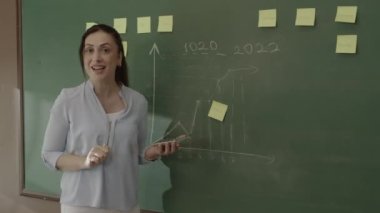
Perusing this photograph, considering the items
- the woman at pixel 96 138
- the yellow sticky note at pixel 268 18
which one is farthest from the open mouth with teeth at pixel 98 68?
the yellow sticky note at pixel 268 18

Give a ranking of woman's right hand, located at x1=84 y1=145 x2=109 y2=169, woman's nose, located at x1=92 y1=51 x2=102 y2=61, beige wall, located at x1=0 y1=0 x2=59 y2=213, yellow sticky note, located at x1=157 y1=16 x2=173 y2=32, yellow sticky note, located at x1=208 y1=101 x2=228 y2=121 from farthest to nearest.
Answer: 1. beige wall, located at x1=0 y1=0 x2=59 y2=213
2. yellow sticky note, located at x1=157 y1=16 x2=173 y2=32
3. yellow sticky note, located at x1=208 y1=101 x2=228 y2=121
4. woman's nose, located at x1=92 y1=51 x2=102 y2=61
5. woman's right hand, located at x1=84 y1=145 x2=109 y2=169

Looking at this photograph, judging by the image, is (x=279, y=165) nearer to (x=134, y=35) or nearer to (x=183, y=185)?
(x=183, y=185)

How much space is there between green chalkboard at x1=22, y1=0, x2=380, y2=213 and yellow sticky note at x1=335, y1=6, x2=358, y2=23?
0.9 inches

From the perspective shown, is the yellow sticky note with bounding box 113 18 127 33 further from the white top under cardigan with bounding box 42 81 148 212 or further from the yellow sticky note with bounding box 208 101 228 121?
the yellow sticky note with bounding box 208 101 228 121

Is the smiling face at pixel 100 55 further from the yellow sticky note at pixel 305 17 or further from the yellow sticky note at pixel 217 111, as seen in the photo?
the yellow sticky note at pixel 305 17

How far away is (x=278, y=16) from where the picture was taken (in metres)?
1.70

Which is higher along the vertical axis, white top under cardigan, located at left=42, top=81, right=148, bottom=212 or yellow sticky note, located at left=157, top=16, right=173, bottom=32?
yellow sticky note, located at left=157, top=16, right=173, bottom=32

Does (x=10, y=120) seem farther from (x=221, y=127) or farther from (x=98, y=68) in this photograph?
(x=221, y=127)

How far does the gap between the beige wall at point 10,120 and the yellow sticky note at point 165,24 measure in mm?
1016

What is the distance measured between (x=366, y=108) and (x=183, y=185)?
3.02ft

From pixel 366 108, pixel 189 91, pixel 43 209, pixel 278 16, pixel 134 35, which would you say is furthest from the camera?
pixel 43 209

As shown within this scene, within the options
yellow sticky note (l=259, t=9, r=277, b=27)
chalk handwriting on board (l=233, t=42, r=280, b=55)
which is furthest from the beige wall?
yellow sticky note (l=259, t=9, r=277, b=27)

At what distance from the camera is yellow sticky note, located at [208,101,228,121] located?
5.98 ft

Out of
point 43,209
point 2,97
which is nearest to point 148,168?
point 43,209
